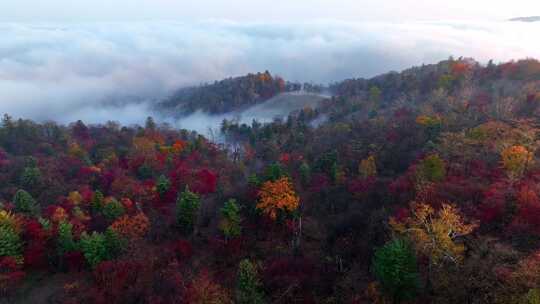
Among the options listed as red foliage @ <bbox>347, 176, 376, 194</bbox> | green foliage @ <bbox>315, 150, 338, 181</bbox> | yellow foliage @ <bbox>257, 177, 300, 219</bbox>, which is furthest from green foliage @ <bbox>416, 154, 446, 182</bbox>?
green foliage @ <bbox>315, 150, 338, 181</bbox>

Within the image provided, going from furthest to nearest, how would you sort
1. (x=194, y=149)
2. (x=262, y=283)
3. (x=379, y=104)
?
(x=379, y=104)
(x=194, y=149)
(x=262, y=283)

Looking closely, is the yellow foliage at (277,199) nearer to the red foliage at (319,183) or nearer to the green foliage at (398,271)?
the red foliage at (319,183)

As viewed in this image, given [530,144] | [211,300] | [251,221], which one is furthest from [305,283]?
[530,144]

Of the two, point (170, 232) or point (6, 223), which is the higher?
point (6, 223)

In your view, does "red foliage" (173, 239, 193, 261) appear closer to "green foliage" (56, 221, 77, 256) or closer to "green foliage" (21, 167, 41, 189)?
"green foliage" (56, 221, 77, 256)

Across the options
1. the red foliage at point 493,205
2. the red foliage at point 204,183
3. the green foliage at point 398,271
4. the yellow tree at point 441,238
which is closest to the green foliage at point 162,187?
the red foliage at point 204,183

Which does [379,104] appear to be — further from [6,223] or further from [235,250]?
[6,223]
